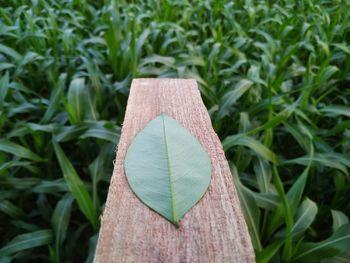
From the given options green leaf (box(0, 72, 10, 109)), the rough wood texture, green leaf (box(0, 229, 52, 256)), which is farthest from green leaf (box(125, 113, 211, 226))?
green leaf (box(0, 72, 10, 109))

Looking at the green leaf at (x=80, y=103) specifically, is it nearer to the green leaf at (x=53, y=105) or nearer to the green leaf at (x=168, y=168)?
the green leaf at (x=53, y=105)

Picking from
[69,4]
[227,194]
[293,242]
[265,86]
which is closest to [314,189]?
[293,242]

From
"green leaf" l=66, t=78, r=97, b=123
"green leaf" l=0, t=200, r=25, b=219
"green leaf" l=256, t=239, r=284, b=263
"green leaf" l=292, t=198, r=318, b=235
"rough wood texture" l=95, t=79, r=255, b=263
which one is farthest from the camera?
"green leaf" l=66, t=78, r=97, b=123

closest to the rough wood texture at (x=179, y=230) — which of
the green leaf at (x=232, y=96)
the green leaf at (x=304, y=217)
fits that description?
the green leaf at (x=304, y=217)

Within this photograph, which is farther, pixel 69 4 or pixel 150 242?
pixel 69 4

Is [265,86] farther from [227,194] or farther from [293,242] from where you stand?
[227,194]

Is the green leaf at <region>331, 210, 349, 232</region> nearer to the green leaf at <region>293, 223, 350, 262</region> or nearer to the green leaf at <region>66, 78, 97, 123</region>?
the green leaf at <region>293, 223, 350, 262</region>

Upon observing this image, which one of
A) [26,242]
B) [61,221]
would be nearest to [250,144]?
[61,221]
